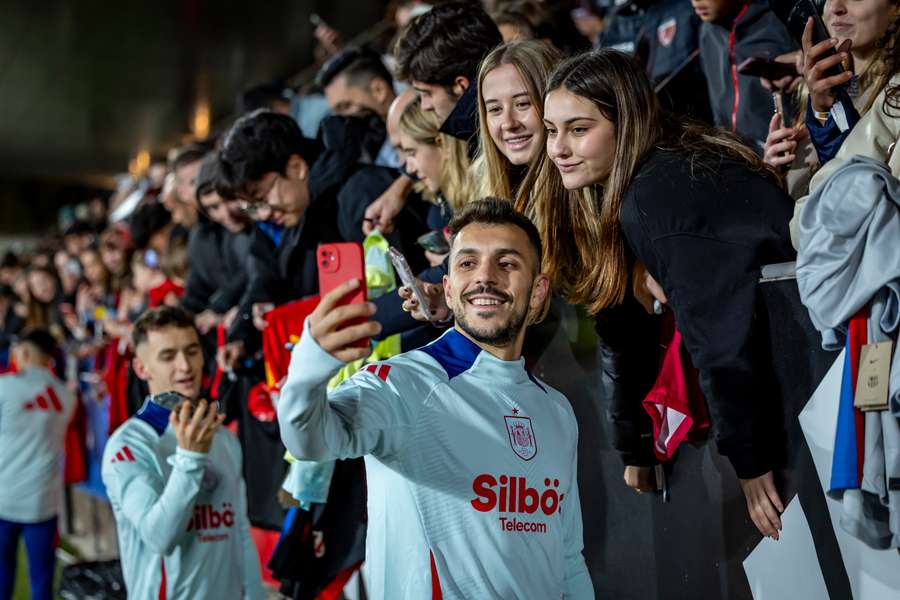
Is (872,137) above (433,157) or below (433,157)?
below

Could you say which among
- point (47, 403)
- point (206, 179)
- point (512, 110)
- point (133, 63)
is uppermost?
point (133, 63)

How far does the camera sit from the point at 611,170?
2.65m

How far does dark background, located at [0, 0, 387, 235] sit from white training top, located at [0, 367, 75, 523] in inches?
182

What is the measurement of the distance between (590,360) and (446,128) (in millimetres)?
886

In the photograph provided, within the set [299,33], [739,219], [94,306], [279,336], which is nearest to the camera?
[739,219]

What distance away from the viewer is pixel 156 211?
24.9 ft

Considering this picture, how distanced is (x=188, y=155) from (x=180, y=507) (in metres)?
3.66

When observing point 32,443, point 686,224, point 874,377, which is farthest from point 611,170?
point 32,443

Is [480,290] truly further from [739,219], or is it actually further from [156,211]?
[156,211]

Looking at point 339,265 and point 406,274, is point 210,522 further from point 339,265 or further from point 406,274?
point 339,265

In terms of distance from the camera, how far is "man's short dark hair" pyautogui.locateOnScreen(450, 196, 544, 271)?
2492 millimetres

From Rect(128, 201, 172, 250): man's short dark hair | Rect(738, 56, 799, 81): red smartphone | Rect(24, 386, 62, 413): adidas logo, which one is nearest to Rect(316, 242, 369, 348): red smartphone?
Rect(738, 56, 799, 81): red smartphone

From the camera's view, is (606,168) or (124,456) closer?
(606,168)

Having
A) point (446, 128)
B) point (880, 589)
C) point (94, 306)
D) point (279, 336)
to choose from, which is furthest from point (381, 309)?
point (94, 306)
